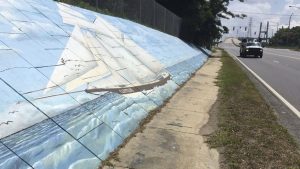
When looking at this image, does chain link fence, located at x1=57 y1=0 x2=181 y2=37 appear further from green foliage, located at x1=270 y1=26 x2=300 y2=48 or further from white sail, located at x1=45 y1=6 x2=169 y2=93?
green foliage, located at x1=270 y1=26 x2=300 y2=48

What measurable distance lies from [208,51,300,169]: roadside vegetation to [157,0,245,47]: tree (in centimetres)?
3243

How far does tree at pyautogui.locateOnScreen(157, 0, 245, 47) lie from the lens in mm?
43466

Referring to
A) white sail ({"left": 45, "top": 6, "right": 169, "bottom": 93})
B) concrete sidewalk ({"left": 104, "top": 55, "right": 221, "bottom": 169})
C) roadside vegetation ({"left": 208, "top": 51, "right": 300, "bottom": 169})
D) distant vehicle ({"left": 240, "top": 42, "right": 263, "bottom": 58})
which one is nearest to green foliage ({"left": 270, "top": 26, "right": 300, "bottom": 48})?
distant vehicle ({"left": 240, "top": 42, "right": 263, "bottom": 58})

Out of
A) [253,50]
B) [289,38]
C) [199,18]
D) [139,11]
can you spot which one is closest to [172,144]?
[139,11]

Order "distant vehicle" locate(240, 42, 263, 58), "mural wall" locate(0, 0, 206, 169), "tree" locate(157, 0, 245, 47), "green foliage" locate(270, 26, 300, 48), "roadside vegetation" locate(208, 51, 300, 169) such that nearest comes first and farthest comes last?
"mural wall" locate(0, 0, 206, 169), "roadside vegetation" locate(208, 51, 300, 169), "tree" locate(157, 0, 245, 47), "distant vehicle" locate(240, 42, 263, 58), "green foliage" locate(270, 26, 300, 48)

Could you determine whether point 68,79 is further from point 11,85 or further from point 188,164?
point 188,164

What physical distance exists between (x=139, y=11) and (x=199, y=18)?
19.5 metres

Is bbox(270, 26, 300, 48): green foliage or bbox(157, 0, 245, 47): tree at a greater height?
bbox(157, 0, 245, 47): tree

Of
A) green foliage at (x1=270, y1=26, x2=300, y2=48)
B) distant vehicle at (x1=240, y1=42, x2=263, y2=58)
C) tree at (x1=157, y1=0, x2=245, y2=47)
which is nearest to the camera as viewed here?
tree at (x1=157, y1=0, x2=245, y2=47)

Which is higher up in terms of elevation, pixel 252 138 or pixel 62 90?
pixel 62 90

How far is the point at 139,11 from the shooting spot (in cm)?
2517

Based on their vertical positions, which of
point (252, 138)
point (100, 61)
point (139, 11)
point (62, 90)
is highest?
point (139, 11)

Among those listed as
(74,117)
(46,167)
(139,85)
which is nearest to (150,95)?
(139,85)

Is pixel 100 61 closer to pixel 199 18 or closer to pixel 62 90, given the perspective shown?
pixel 62 90
